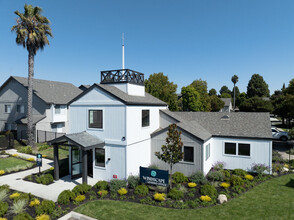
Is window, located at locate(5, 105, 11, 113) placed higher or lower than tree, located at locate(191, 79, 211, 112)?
lower

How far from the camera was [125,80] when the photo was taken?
16.2 metres

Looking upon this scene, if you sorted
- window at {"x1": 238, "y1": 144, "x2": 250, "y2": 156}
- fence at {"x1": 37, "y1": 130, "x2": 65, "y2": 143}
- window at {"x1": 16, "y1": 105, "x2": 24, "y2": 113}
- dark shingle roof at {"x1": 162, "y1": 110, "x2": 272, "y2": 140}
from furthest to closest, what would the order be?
1. window at {"x1": 16, "y1": 105, "x2": 24, "y2": 113}
2. fence at {"x1": 37, "y1": 130, "x2": 65, "y2": 143}
3. window at {"x1": 238, "y1": 144, "x2": 250, "y2": 156}
4. dark shingle roof at {"x1": 162, "y1": 110, "x2": 272, "y2": 140}

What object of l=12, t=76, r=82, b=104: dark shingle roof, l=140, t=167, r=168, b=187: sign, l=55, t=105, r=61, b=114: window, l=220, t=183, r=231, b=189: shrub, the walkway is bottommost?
the walkway

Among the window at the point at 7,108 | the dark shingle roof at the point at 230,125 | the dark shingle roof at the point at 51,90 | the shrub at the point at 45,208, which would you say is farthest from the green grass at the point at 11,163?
the window at the point at 7,108

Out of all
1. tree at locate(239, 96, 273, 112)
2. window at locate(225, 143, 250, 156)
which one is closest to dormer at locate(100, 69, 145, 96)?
window at locate(225, 143, 250, 156)

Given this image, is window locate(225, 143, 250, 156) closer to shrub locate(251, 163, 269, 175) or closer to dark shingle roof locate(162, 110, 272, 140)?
dark shingle roof locate(162, 110, 272, 140)

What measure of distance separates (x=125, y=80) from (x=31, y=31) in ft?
51.7

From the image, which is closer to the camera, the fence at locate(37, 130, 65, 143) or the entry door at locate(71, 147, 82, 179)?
the entry door at locate(71, 147, 82, 179)

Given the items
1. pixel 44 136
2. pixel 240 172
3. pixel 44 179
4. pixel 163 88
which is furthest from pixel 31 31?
pixel 163 88

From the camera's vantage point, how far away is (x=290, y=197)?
39.0ft

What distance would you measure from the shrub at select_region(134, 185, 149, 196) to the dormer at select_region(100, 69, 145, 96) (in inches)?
305

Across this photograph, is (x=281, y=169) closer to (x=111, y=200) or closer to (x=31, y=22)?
(x=111, y=200)

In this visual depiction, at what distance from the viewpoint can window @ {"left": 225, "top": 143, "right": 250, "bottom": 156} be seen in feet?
55.6

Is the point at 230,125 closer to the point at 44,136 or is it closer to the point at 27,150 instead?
the point at 27,150
